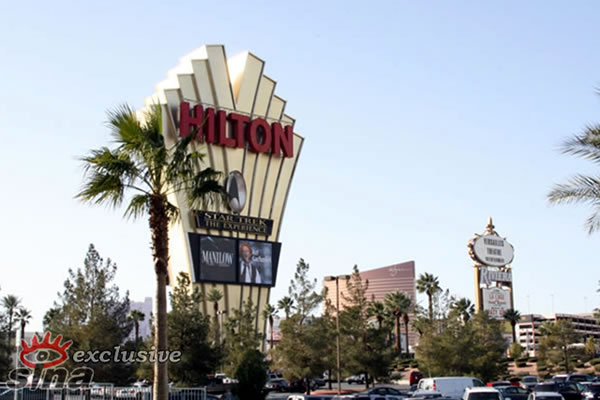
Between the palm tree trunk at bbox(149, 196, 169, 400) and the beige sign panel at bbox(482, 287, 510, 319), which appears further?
the beige sign panel at bbox(482, 287, 510, 319)

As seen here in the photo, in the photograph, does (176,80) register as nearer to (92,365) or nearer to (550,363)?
(550,363)

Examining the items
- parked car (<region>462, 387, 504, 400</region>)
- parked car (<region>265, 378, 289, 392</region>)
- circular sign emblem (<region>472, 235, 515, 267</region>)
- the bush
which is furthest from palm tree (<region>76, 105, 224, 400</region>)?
circular sign emblem (<region>472, 235, 515, 267</region>)

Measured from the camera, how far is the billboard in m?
93.2

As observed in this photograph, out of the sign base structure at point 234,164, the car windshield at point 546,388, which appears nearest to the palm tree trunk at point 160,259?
the car windshield at point 546,388

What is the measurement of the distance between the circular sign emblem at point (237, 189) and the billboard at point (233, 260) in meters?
4.45

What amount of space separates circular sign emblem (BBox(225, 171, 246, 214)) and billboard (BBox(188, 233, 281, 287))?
4.45m

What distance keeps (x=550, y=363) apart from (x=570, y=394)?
42.7 metres

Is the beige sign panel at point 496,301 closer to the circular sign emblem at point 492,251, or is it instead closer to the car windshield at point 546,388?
the circular sign emblem at point 492,251

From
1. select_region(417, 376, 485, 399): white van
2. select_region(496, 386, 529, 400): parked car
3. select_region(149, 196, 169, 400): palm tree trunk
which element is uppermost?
select_region(149, 196, 169, 400): palm tree trunk

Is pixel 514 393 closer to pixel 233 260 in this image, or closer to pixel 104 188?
pixel 104 188

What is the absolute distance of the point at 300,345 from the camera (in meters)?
54.3

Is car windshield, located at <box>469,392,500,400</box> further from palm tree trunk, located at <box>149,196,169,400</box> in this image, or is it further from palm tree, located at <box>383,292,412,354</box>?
palm tree, located at <box>383,292,412,354</box>

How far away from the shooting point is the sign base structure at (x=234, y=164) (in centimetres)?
9344

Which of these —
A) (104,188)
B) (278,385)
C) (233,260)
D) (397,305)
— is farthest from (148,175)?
(397,305)
